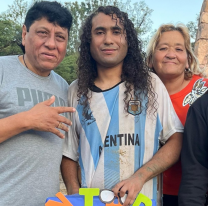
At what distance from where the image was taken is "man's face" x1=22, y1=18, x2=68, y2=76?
2.41m

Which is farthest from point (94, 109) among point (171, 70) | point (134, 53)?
point (171, 70)

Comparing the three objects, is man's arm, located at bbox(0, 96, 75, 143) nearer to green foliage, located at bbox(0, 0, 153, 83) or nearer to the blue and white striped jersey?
the blue and white striped jersey

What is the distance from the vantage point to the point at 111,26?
8.32 feet

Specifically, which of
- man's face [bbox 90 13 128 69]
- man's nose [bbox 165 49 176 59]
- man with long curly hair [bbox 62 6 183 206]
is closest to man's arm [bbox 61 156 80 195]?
man with long curly hair [bbox 62 6 183 206]

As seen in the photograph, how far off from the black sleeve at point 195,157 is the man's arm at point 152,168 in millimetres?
208

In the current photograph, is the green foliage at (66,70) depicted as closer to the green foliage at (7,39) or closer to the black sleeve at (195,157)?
the green foliage at (7,39)

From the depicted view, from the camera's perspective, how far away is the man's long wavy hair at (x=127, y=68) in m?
2.42

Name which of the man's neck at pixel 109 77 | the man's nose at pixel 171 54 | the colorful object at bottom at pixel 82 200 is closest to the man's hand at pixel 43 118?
the colorful object at bottom at pixel 82 200

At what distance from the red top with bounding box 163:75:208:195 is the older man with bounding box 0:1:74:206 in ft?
3.59

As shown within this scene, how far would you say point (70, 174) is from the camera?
2.52m

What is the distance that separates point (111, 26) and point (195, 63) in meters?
1.15

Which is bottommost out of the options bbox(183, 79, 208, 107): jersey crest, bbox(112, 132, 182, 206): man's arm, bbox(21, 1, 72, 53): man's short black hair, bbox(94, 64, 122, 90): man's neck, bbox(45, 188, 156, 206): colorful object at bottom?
bbox(45, 188, 156, 206): colorful object at bottom

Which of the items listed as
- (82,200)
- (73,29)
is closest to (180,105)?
(82,200)

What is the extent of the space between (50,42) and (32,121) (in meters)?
0.77
